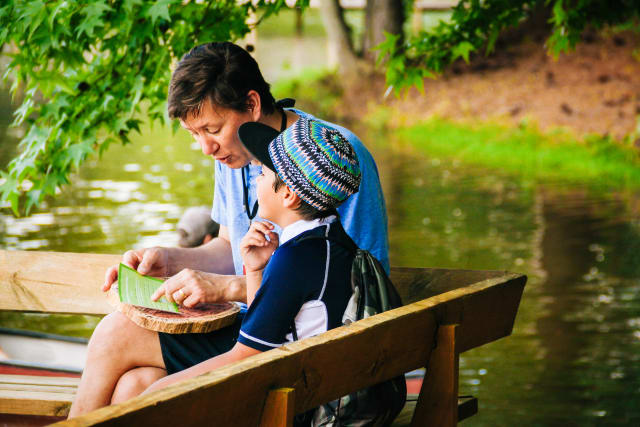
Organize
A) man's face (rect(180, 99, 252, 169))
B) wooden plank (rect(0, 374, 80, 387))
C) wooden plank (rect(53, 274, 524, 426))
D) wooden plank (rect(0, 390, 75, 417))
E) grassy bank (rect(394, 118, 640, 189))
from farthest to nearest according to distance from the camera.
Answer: grassy bank (rect(394, 118, 640, 189)) < wooden plank (rect(0, 374, 80, 387)) < wooden plank (rect(0, 390, 75, 417)) < man's face (rect(180, 99, 252, 169)) < wooden plank (rect(53, 274, 524, 426))

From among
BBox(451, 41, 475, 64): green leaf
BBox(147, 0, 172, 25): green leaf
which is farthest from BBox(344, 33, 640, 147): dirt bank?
BBox(147, 0, 172, 25): green leaf

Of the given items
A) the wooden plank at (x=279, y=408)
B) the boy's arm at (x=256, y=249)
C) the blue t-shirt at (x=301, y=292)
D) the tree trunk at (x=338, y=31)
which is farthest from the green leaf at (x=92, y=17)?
the tree trunk at (x=338, y=31)

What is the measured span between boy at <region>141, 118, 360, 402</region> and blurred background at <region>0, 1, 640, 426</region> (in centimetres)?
208

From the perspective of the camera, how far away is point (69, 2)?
409 cm

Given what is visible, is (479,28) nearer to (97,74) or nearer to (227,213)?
(97,74)

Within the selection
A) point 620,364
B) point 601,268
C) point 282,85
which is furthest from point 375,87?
point 620,364

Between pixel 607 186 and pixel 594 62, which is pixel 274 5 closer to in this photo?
pixel 607 186

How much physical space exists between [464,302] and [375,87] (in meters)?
17.7

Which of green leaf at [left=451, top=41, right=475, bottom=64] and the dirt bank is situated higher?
green leaf at [left=451, top=41, right=475, bottom=64]

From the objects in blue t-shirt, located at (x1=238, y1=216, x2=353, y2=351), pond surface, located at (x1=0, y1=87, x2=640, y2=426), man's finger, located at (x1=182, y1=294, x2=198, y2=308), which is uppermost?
blue t-shirt, located at (x1=238, y1=216, x2=353, y2=351)

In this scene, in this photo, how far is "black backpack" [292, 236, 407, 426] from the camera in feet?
8.73

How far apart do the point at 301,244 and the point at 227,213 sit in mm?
1107

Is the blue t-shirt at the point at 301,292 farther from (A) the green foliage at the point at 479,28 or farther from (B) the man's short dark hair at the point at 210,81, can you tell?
(A) the green foliage at the point at 479,28

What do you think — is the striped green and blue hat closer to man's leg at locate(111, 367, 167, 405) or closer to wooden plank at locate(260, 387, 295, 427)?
wooden plank at locate(260, 387, 295, 427)
